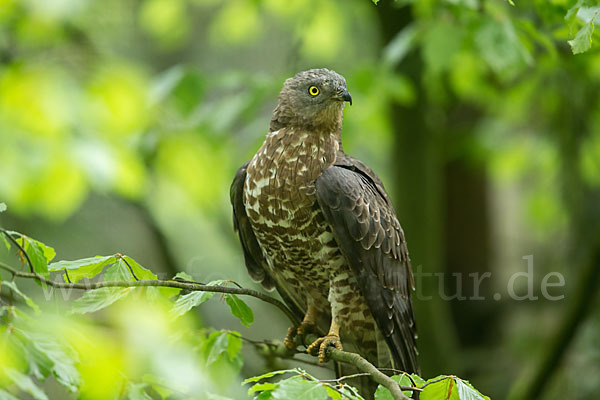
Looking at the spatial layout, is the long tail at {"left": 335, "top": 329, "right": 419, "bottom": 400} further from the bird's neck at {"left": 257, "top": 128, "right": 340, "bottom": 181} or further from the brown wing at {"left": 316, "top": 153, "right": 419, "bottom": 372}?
the bird's neck at {"left": 257, "top": 128, "right": 340, "bottom": 181}

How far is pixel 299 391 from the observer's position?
6.77 ft

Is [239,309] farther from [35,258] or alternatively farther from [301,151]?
[301,151]

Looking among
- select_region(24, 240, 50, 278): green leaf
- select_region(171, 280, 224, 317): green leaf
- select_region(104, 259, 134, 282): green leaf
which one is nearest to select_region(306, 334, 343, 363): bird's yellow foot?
select_region(171, 280, 224, 317): green leaf

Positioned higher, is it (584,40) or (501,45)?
(501,45)

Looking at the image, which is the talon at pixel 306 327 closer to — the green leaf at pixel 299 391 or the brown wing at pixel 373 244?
the brown wing at pixel 373 244

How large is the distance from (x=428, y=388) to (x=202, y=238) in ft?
22.4

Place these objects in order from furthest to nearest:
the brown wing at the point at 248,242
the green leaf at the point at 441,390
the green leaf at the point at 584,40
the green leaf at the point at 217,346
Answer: the brown wing at the point at 248,242 → the green leaf at the point at 217,346 → the green leaf at the point at 584,40 → the green leaf at the point at 441,390

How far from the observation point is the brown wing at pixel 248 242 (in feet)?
12.8

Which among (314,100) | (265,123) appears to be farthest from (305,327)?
(265,123)

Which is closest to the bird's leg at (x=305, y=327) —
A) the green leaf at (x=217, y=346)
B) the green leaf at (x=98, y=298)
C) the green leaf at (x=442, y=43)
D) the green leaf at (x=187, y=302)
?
the green leaf at (x=217, y=346)

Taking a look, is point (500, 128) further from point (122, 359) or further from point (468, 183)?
point (122, 359)

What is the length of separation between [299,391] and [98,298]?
0.92 meters

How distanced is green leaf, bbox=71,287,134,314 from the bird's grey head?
164 centimetres

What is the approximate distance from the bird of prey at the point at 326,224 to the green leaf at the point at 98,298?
1250mm
